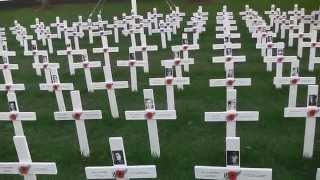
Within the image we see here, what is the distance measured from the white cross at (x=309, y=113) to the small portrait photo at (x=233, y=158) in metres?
1.81

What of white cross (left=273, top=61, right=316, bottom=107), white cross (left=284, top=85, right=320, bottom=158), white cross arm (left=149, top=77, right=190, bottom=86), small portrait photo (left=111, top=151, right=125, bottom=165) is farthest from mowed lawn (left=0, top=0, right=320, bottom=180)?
small portrait photo (left=111, top=151, right=125, bottom=165)

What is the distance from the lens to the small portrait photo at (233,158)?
13.6 feet

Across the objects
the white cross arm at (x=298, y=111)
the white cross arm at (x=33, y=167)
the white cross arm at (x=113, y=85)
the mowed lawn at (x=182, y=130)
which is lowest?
the mowed lawn at (x=182, y=130)

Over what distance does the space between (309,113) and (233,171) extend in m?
1.94

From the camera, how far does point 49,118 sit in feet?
27.1

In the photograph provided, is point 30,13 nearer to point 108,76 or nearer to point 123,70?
point 123,70

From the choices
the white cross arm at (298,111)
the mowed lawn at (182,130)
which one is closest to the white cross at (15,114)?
the mowed lawn at (182,130)

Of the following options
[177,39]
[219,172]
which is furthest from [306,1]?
[219,172]

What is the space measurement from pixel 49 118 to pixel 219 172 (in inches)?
188

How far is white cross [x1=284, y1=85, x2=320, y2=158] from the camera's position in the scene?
5605 mm

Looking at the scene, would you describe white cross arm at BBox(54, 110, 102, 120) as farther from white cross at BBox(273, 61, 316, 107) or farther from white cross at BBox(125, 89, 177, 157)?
white cross at BBox(273, 61, 316, 107)

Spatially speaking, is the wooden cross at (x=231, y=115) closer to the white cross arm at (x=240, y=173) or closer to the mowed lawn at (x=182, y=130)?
the mowed lawn at (x=182, y=130)

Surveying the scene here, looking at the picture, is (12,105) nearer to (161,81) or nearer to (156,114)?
(156,114)

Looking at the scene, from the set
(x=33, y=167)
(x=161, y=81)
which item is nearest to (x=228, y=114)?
(x=161, y=81)
